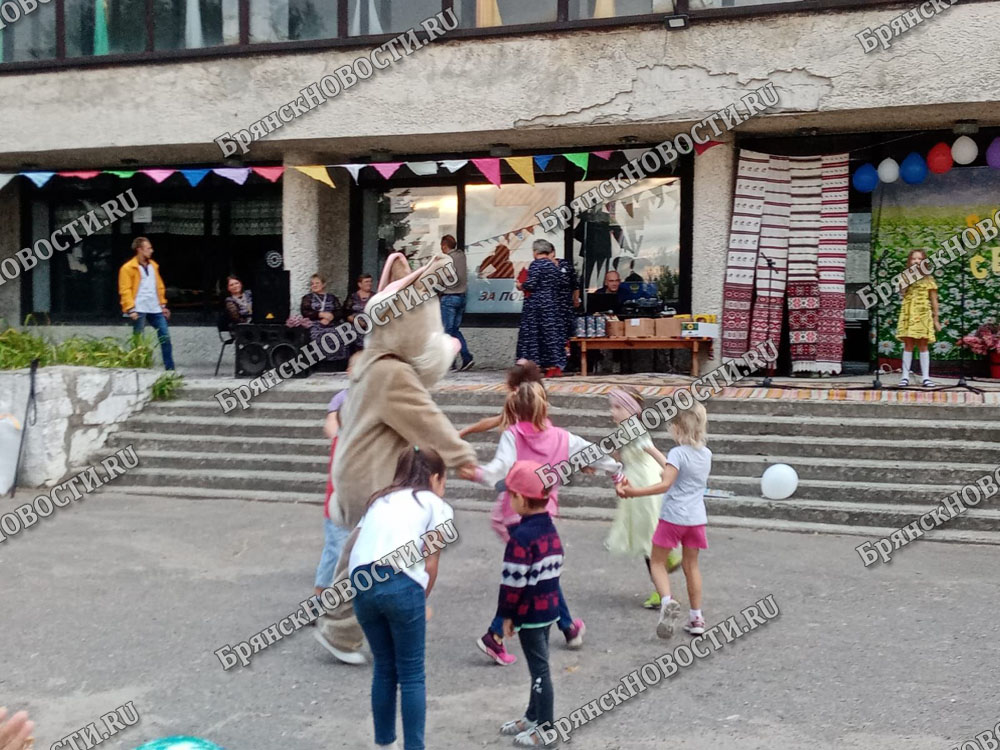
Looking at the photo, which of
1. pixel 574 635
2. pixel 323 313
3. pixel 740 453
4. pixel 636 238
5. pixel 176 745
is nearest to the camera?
pixel 176 745

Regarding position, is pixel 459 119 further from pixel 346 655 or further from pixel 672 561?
pixel 346 655

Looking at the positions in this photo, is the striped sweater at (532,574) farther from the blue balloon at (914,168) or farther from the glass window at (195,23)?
the glass window at (195,23)

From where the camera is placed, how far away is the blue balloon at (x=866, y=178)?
12227mm

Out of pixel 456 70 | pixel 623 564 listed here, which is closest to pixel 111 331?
pixel 456 70

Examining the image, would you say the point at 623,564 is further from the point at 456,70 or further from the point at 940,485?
the point at 456,70

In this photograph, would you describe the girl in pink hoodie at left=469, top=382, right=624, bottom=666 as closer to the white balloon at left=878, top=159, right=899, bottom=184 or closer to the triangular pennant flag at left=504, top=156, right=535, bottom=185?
the triangular pennant flag at left=504, top=156, right=535, bottom=185

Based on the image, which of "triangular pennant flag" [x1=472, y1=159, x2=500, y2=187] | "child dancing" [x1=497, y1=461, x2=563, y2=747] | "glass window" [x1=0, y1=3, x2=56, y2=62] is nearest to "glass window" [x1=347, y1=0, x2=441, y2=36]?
"triangular pennant flag" [x1=472, y1=159, x2=500, y2=187]

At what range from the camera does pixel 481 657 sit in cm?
525

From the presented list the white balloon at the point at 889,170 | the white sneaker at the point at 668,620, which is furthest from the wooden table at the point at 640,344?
the white sneaker at the point at 668,620

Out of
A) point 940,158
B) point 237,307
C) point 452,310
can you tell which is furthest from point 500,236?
point 940,158

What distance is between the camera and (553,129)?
1216 cm

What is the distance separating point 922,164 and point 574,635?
29.7ft

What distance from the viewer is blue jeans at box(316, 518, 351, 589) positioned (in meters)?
5.35

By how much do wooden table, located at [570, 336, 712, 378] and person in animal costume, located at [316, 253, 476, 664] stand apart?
25.3 ft
